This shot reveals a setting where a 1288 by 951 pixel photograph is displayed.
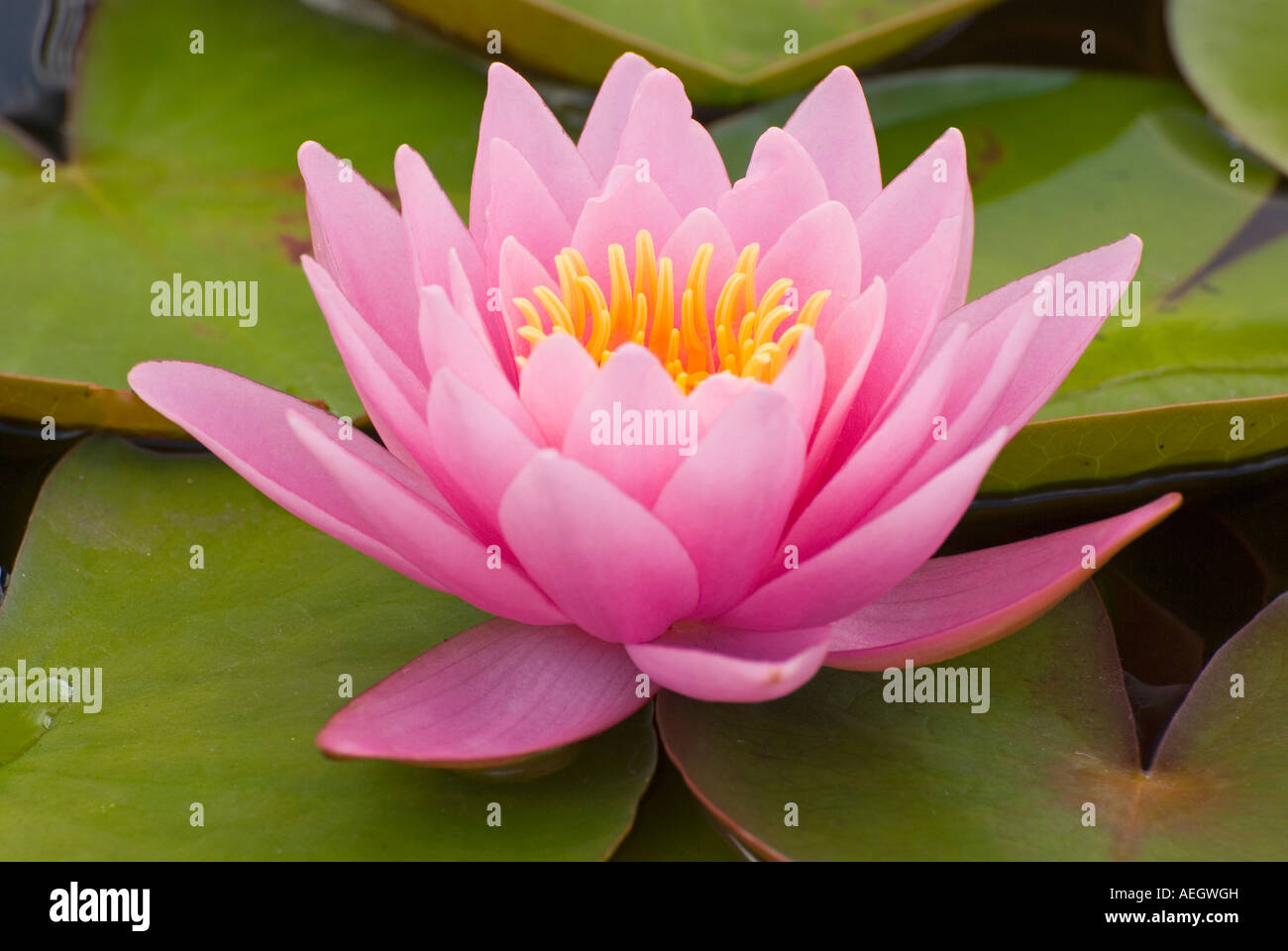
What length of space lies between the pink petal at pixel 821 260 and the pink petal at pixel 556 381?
376mm

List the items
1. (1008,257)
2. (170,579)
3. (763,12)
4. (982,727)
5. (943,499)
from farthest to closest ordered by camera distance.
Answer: (763,12)
(1008,257)
(170,579)
(982,727)
(943,499)

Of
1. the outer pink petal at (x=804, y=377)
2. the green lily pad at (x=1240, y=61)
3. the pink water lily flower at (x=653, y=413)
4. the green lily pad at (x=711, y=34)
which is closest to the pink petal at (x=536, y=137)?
the pink water lily flower at (x=653, y=413)

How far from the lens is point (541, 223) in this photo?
1532 millimetres

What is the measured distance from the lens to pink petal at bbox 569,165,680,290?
1.48m

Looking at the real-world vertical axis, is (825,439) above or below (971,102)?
below

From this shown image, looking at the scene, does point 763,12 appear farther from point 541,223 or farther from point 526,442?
point 526,442

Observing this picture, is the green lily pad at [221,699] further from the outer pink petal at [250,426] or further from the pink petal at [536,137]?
the pink petal at [536,137]

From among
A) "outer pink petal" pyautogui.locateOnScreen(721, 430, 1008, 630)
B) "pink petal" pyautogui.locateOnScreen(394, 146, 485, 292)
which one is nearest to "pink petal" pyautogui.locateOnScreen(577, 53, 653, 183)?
"pink petal" pyautogui.locateOnScreen(394, 146, 485, 292)

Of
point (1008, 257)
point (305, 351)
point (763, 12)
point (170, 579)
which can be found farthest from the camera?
point (763, 12)

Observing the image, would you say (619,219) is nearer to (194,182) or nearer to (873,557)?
(873,557)

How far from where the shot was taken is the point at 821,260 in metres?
1.47

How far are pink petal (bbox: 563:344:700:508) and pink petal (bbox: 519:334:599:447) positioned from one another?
21 mm

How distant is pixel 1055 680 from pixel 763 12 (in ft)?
5.52
